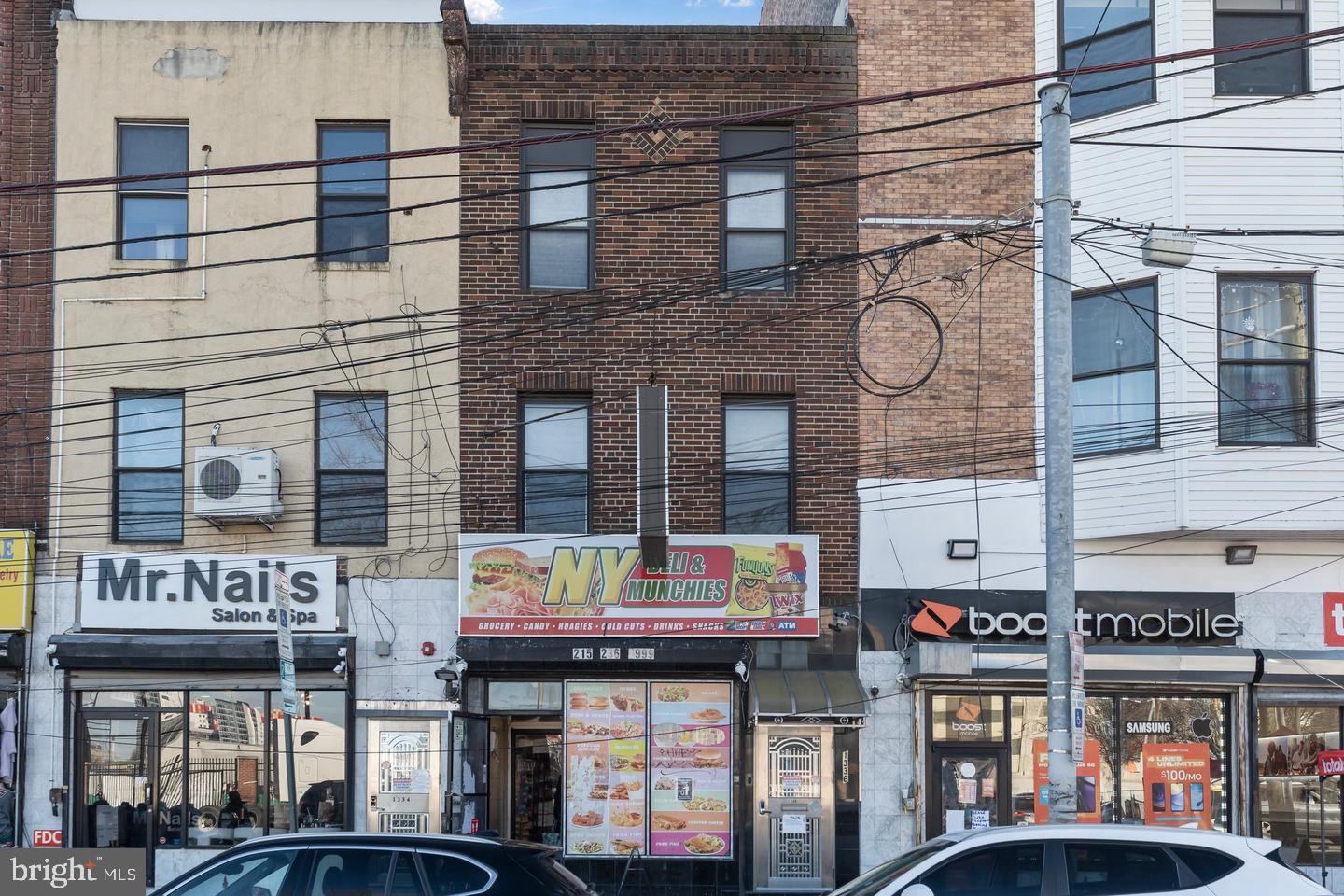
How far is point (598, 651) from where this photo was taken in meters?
17.9

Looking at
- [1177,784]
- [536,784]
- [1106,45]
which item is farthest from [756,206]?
[1177,784]

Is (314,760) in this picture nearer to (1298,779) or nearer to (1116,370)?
(1116,370)

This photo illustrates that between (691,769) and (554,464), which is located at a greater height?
(554,464)

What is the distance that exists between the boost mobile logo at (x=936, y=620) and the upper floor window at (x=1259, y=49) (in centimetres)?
723

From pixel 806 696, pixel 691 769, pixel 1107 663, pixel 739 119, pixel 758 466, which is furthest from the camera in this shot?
pixel 758 466

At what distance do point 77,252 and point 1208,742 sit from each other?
51.5 feet

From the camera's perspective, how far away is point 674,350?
739 inches

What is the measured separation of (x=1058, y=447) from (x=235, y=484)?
34.1 ft

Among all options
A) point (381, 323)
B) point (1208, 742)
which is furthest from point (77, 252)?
point (1208, 742)

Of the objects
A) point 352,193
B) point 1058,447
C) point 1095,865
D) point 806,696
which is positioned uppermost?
point 352,193

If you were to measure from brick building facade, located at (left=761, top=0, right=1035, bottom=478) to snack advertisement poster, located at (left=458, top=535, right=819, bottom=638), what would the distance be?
1857mm

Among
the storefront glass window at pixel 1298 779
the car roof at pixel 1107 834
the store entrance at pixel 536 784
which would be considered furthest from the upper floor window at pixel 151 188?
the storefront glass window at pixel 1298 779

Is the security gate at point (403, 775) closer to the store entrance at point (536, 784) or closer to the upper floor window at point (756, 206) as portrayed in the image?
the store entrance at point (536, 784)

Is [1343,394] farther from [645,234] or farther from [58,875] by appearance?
[58,875]
